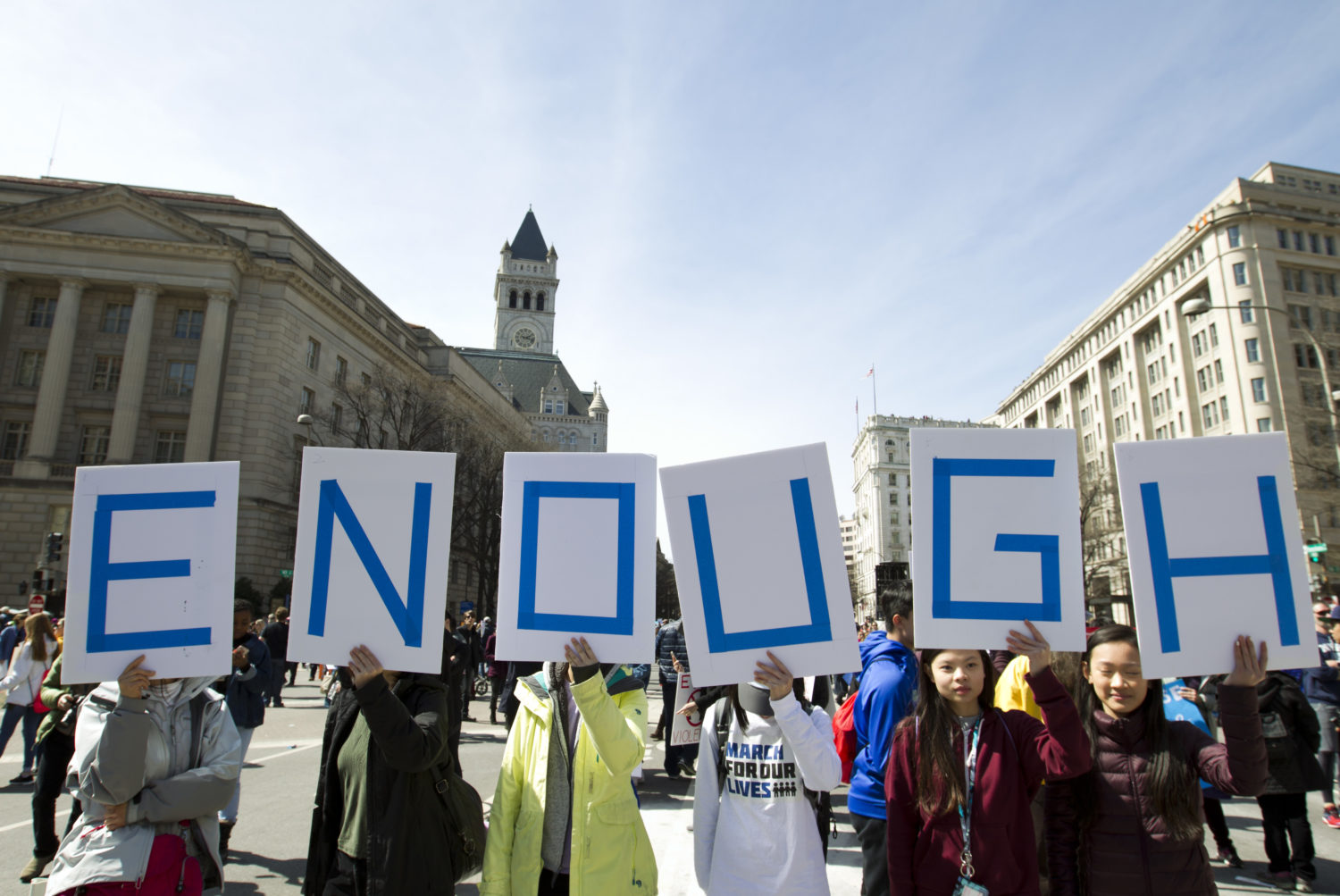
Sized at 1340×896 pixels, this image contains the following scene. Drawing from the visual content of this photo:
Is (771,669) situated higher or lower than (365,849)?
higher

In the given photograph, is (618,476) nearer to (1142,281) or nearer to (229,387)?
(229,387)

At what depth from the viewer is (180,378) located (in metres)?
43.3

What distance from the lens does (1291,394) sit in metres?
54.2

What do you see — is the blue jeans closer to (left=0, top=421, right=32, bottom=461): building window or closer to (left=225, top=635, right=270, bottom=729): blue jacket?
(left=225, top=635, right=270, bottom=729): blue jacket

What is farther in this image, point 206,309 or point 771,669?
point 206,309

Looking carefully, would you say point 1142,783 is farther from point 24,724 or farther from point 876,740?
point 24,724

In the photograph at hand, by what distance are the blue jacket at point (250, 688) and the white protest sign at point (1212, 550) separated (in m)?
7.11

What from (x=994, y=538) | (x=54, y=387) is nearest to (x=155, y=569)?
(x=994, y=538)

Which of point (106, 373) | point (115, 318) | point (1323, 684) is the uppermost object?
point (115, 318)

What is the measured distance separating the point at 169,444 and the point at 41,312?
1077cm

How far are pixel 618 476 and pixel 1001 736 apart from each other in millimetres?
1917

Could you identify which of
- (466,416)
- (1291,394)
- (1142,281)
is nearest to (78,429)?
(466,416)

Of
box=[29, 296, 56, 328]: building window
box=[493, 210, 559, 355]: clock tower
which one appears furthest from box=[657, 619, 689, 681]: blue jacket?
box=[493, 210, 559, 355]: clock tower

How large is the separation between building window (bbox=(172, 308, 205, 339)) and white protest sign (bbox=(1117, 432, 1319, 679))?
49853 mm
